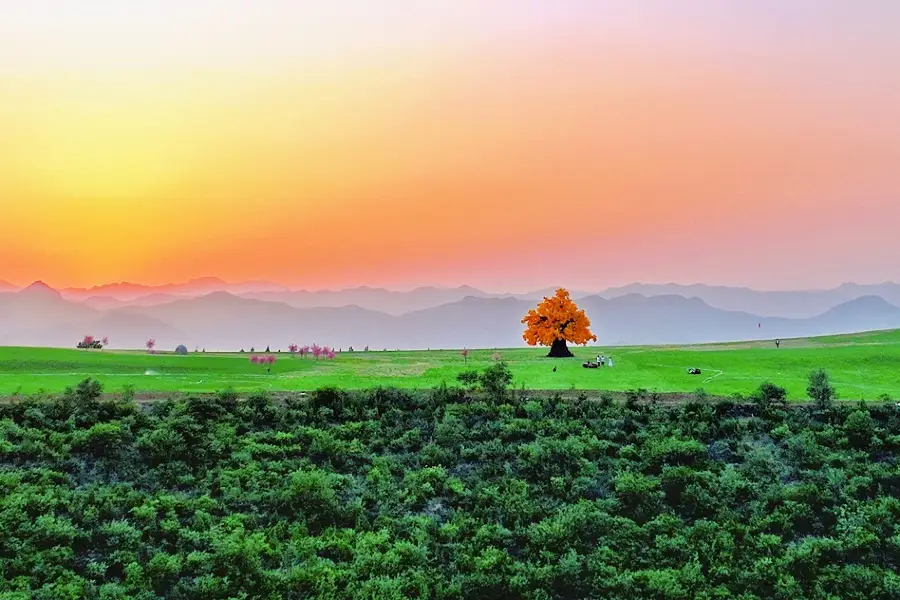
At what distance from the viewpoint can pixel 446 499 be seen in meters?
14.1

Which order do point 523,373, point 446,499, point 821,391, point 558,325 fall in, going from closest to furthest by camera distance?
1. point 446,499
2. point 821,391
3. point 523,373
4. point 558,325

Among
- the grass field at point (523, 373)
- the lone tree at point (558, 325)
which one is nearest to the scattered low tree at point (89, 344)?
the grass field at point (523, 373)

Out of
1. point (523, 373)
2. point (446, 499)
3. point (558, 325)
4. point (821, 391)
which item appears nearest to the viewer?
point (446, 499)

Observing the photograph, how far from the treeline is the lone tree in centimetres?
1752

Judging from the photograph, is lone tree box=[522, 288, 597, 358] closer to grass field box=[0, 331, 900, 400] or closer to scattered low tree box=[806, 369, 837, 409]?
grass field box=[0, 331, 900, 400]

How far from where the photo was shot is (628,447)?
51.1 ft

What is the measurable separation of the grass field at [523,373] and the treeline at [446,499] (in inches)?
145

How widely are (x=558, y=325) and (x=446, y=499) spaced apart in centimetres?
2299

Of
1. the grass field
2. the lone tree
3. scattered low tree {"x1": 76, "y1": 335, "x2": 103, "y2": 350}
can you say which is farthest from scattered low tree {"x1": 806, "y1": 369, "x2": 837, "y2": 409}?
scattered low tree {"x1": 76, "y1": 335, "x2": 103, "y2": 350}

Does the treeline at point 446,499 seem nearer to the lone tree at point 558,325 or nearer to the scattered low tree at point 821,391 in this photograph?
the scattered low tree at point 821,391

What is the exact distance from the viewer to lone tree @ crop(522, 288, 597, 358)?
3597cm

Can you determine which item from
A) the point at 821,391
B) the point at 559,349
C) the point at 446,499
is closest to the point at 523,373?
the point at 821,391

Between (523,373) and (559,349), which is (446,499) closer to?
(523,373)

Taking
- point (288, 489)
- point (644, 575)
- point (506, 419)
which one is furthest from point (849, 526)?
point (288, 489)
